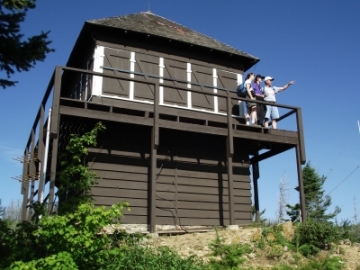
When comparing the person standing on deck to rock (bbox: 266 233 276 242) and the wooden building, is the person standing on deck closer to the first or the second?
the wooden building

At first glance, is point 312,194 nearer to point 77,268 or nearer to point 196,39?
point 196,39

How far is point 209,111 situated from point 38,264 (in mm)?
8455

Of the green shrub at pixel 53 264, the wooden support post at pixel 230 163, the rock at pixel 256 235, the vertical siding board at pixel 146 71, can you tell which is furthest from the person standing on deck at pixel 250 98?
the green shrub at pixel 53 264

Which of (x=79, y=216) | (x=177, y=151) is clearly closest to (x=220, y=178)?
(x=177, y=151)

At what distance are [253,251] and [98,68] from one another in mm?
7209

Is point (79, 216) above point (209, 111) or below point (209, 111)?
below

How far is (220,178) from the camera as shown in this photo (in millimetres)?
15461

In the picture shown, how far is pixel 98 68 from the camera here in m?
14.6

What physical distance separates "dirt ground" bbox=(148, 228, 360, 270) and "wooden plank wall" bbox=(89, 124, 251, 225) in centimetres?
173

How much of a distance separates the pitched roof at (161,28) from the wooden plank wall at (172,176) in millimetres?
3220

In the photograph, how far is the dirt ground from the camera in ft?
37.2

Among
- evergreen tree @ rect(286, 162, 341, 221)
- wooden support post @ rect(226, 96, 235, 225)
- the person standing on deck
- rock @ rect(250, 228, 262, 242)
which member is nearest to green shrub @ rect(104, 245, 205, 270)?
rock @ rect(250, 228, 262, 242)

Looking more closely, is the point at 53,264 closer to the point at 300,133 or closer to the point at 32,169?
the point at 32,169

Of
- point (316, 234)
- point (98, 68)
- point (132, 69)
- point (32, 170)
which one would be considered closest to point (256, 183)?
point (316, 234)
